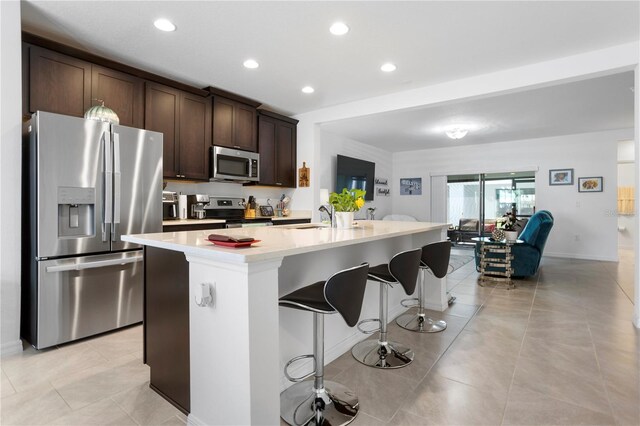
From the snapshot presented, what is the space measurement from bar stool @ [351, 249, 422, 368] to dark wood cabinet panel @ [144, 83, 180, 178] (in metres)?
2.65

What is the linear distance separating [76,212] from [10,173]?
19.0 inches

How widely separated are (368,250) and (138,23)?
2642 millimetres

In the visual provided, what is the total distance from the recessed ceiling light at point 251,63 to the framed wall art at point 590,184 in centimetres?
667

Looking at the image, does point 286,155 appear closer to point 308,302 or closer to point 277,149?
point 277,149

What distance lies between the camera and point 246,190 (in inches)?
203

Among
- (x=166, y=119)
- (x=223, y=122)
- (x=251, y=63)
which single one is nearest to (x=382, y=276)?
(x=251, y=63)

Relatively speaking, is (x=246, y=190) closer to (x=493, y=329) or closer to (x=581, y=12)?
(x=493, y=329)

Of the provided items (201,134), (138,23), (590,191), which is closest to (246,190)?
(201,134)

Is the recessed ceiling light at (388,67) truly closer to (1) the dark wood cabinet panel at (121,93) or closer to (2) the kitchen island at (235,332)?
(2) the kitchen island at (235,332)

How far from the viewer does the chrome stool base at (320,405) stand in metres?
1.69

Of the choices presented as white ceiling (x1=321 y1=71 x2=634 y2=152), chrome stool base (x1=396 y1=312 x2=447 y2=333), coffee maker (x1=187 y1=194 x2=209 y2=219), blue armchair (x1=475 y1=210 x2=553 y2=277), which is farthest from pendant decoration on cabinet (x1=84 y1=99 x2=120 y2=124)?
blue armchair (x1=475 y1=210 x2=553 y2=277)

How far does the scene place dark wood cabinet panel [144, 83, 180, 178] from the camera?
3.60m

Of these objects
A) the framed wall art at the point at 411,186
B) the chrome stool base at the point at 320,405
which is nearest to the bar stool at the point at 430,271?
the chrome stool base at the point at 320,405

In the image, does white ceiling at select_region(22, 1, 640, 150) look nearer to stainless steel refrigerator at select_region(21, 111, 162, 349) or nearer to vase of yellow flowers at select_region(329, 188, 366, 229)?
stainless steel refrigerator at select_region(21, 111, 162, 349)
